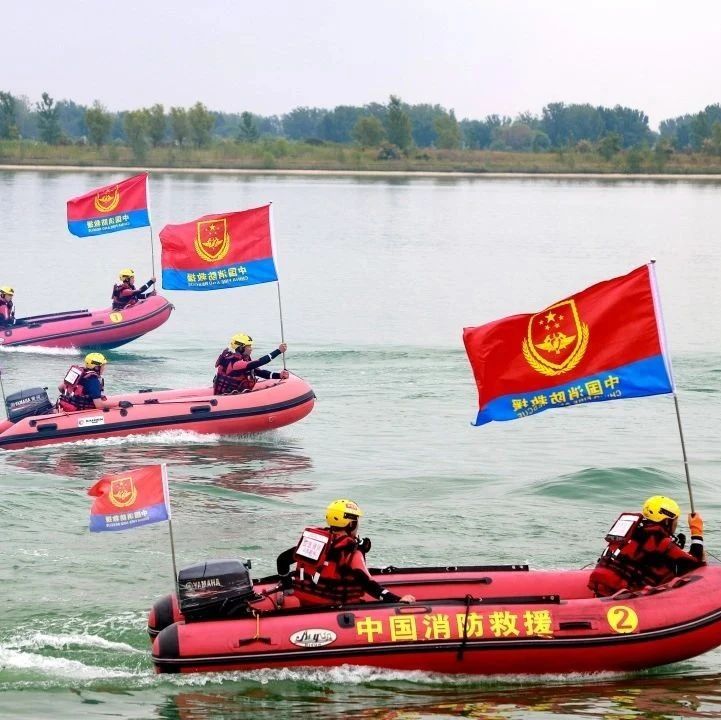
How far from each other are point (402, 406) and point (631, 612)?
1341 centimetres

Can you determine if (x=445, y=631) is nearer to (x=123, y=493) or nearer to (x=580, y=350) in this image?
(x=580, y=350)

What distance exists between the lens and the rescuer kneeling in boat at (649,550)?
12.6 meters

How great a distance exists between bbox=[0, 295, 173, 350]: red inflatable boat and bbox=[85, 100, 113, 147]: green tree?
86.3 m

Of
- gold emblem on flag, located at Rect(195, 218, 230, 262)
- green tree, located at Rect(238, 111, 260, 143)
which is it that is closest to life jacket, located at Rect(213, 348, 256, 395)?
gold emblem on flag, located at Rect(195, 218, 230, 262)

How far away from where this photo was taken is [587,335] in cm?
1289

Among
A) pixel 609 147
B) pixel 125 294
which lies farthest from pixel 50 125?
pixel 125 294

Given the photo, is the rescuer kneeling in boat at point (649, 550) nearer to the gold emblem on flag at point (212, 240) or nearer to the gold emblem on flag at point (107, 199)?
the gold emblem on flag at point (212, 240)

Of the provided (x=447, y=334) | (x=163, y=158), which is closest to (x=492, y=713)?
(x=447, y=334)

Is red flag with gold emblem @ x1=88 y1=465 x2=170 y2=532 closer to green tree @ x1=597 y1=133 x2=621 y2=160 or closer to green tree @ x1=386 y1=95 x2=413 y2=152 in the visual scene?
green tree @ x1=597 y1=133 x2=621 y2=160

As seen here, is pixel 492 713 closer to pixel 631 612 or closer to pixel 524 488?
pixel 631 612

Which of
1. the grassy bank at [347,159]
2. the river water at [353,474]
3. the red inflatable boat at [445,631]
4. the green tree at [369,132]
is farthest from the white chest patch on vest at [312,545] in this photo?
the green tree at [369,132]

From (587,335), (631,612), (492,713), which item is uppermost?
(587,335)

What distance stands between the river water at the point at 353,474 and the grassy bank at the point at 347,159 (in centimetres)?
5298

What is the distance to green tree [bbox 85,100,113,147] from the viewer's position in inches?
4493
